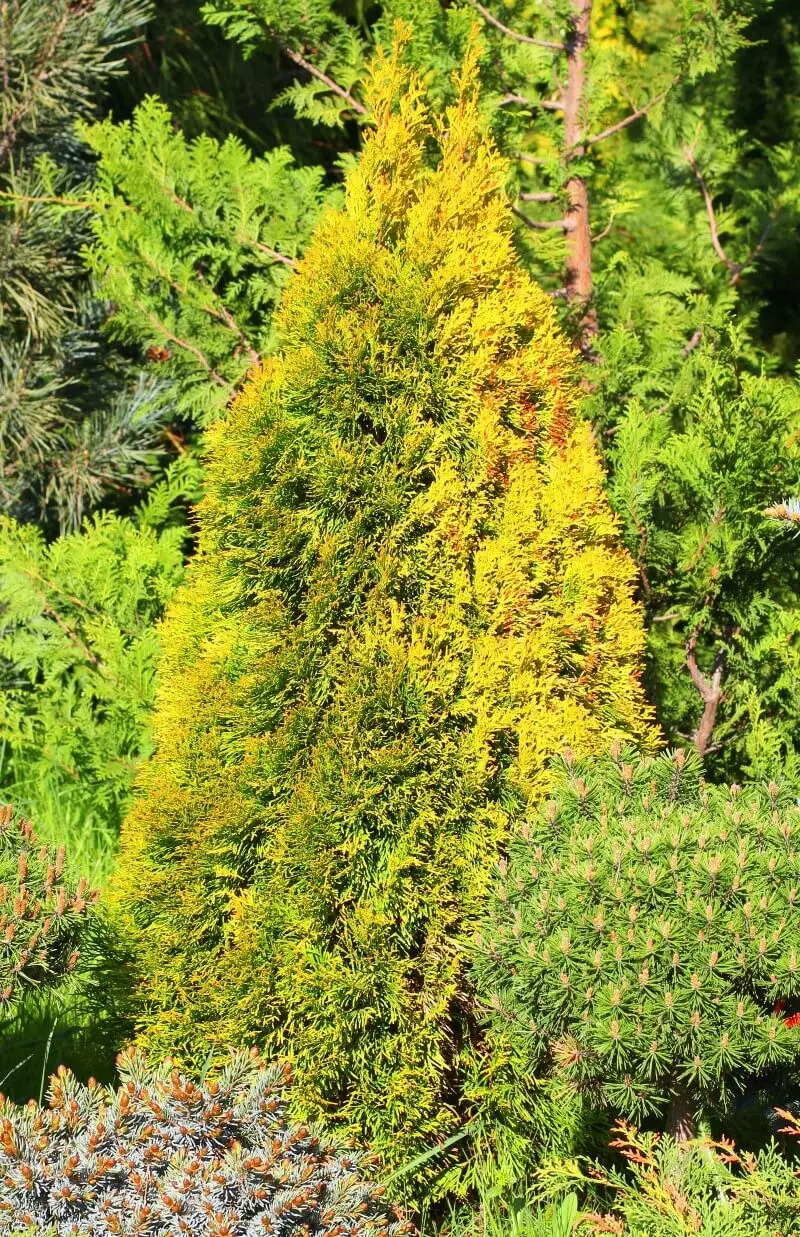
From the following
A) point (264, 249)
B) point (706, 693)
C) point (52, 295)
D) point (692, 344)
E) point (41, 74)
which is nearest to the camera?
point (706, 693)

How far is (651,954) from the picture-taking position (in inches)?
91.9

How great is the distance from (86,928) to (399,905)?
71 centimetres

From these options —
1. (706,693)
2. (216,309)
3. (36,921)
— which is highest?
(216,309)

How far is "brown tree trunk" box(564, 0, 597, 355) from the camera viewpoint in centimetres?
439

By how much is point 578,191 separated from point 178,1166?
3.59 m

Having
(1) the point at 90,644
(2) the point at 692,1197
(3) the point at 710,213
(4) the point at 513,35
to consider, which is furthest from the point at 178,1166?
(3) the point at 710,213

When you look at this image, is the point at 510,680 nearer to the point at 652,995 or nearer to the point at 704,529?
the point at 652,995

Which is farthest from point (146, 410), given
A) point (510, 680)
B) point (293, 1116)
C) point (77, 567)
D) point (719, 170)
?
point (293, 1116)

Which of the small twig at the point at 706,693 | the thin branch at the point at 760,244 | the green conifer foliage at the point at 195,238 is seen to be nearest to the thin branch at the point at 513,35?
Result: the green conifer foliage at the point at 195,238

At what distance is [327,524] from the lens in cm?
296

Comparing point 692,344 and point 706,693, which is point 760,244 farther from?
point 706,693

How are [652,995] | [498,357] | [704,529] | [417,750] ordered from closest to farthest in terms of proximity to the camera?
[652,995], [417,750], [498,357], [704,529]

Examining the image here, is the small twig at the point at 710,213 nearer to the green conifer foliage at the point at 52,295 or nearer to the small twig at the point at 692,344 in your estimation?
the small twig at the point at 692,344

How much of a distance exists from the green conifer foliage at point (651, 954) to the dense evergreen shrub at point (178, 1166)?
1.62 ft
